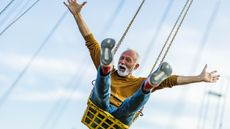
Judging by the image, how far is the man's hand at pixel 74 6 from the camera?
671 centimetres

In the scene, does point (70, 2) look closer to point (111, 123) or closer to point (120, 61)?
point (120, 61)

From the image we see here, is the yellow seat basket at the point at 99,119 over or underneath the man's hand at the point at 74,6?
underneath

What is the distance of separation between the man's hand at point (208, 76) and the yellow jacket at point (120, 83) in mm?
346

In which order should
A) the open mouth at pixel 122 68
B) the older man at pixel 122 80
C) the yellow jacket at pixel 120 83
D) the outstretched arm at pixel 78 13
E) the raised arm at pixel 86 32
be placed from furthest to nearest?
1. the outstretched arm at pixel 78 13
2. the raised arm at pixel 86 32
3. the open mouth at pixel 122 68
4. the yellow jacket at pixel 120 83
5. the older man at pixel 122 80

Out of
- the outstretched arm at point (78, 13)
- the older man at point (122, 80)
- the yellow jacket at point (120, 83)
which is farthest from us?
the outstretched arm at point (78, 13)

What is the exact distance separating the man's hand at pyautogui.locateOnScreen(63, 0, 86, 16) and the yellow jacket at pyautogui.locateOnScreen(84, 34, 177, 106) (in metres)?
0.45

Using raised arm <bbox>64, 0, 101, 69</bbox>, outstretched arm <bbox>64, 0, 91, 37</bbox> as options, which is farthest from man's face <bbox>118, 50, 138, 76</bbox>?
outstretched arm <bbox>64, 0, 91, 37</bbox>

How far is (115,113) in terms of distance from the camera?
239 inches

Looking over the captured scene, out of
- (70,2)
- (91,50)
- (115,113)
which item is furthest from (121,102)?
(70,2)

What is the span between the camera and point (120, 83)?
634 cm

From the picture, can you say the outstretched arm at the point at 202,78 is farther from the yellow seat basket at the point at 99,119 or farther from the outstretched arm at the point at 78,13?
the outstretched arm at the point at 78,13

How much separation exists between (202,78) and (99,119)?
130 cm

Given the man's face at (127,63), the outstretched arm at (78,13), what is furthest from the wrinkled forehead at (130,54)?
the outstretched arm at (78,13)

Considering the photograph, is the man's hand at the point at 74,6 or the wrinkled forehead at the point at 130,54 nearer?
the wrinkled forehead at the point at 130,54
